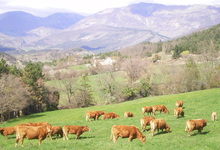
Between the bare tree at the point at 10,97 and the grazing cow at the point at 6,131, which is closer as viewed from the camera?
the grazing cow at the point at 6,131

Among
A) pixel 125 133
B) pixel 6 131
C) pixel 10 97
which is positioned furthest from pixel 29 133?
pixel 10 97

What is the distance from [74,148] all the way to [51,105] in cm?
5114

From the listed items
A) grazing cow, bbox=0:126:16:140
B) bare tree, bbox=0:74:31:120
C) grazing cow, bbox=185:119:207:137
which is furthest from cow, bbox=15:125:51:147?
bare tree, bbox=0:74:31:120

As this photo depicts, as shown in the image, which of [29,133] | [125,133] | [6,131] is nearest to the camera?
[125,133]

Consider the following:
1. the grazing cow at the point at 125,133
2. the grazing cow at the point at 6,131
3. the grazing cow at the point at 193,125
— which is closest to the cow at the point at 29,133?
the grazing cow at the point at 125,133

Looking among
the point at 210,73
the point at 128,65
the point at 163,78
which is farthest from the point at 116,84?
the point at 210,73

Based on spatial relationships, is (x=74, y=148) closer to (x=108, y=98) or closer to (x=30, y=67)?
(x=108, y=98)

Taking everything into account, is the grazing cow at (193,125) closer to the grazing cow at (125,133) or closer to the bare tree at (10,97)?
the grazing cow at (125,133)

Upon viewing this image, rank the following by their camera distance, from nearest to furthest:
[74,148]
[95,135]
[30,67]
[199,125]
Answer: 1. [74,148]
2. [199,125]
3. [95,135]
4. [30,67]

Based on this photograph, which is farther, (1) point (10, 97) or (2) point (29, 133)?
(1) point (10, 97)

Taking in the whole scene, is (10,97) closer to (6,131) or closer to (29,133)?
(6,131)

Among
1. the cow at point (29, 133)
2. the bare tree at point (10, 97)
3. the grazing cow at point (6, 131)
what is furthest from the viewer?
the bare tree at point (10, 97)

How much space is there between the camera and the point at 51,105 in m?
60.7

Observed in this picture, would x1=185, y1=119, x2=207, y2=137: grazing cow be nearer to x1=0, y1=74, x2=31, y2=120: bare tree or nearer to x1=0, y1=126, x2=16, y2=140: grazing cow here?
x1=0, y1=126, x2=16, y2=140: grazing cow
